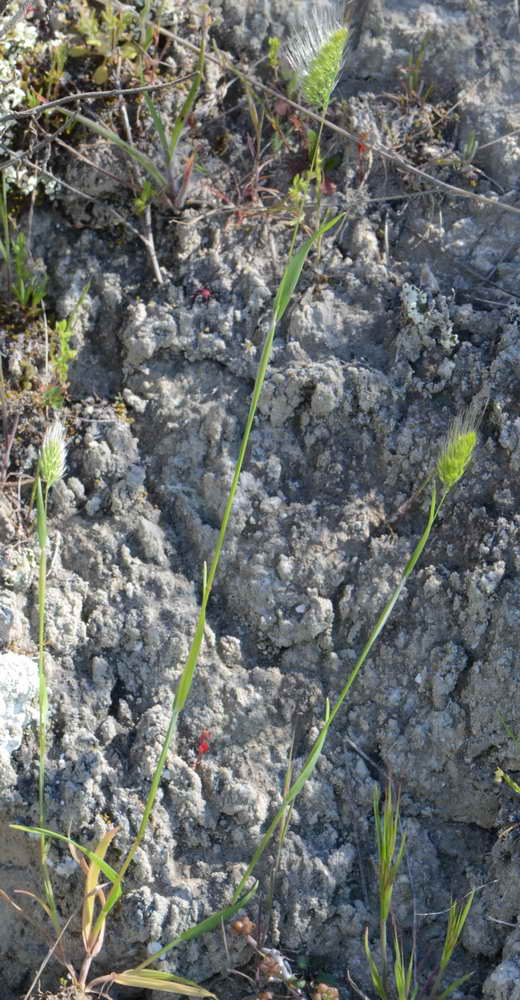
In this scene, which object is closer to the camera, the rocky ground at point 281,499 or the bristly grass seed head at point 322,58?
the bristly grass seed head at point 322,58

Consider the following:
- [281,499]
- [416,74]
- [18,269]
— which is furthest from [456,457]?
[416,74]

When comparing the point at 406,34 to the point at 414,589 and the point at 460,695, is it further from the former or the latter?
the point at 460,695

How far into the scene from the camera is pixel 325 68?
1912 mm

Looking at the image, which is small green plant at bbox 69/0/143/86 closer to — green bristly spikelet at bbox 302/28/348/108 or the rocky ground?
the rocky ground

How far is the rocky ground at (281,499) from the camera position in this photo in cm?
209

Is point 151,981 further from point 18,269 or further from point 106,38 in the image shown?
point 106,38

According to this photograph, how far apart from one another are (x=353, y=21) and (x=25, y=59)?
101cm

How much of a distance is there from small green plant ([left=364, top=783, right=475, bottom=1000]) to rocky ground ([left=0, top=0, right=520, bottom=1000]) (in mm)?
51

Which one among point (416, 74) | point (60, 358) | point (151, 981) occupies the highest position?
point (416, 74)

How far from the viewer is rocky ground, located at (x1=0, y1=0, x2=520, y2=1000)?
6.85 ft

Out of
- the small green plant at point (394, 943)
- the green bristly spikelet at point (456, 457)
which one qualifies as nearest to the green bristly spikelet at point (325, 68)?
the green bristly spikelet at point (456, 457)

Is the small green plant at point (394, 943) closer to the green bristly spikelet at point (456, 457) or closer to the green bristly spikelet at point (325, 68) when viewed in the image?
the green bristly spikelet at point (456, 457)

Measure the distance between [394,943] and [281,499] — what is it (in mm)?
1057

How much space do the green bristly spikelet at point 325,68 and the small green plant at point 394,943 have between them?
1.49 metres
